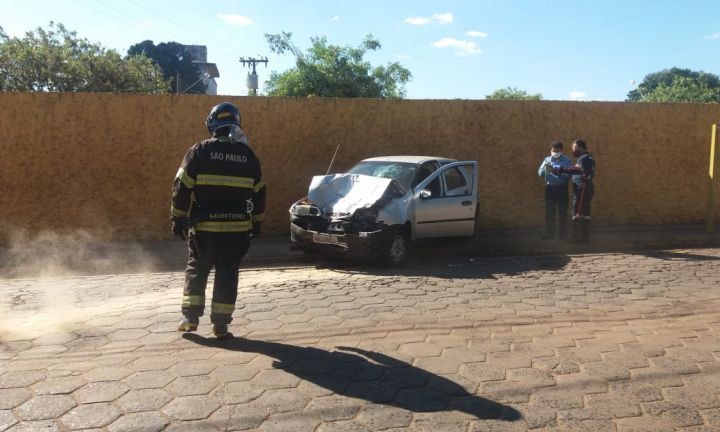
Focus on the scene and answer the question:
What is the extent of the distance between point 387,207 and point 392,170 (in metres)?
1.03

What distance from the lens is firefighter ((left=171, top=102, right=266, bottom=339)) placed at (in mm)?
4469

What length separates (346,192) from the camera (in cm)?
851

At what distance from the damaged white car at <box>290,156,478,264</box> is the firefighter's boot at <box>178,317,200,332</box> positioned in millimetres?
3379

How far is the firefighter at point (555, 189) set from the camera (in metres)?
10.1

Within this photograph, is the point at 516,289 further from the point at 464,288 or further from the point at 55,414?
the point at 55,414

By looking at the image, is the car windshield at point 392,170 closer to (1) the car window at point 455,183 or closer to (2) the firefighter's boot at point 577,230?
(1) the car window at point 455,183

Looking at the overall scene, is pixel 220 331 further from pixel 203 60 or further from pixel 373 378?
pixel 203 60

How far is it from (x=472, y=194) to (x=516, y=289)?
9.43 ft

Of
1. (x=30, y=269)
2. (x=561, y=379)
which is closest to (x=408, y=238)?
(x=561, y=379)

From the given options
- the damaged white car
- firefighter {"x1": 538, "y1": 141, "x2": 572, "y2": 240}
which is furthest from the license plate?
firefighter {"x1": 538, "y1": 141, "x2": 572, "y2": 240}

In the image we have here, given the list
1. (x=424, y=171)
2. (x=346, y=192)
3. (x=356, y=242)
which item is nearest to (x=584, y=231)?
(x=424, y=171)

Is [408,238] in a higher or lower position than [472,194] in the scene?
lower

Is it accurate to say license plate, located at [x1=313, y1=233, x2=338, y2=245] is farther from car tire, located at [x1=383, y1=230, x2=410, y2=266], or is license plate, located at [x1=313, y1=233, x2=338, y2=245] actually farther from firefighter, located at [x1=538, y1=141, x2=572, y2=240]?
firefighter, located at [x1=538, y1=141, x2=572, y2=240]

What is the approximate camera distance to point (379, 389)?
3.73 meters
